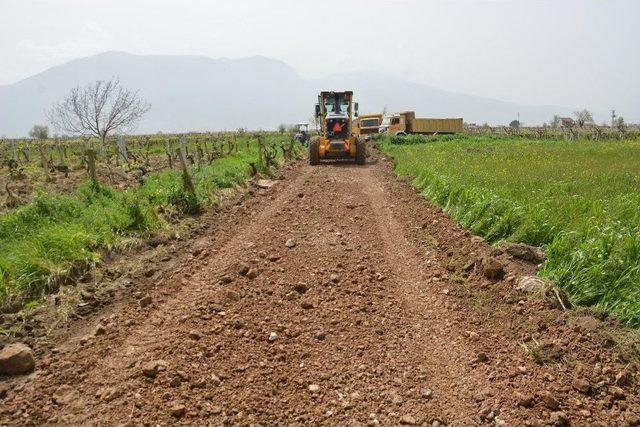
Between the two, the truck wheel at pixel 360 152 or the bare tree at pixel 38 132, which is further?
the bare tree at pixel 38 132

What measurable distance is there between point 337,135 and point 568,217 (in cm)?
1321

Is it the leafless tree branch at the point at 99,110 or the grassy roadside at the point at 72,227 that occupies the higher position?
the leafless tree branch at the point at 99,110

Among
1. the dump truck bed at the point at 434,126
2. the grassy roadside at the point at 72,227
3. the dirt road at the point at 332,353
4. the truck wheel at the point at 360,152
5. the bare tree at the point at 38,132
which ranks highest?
the bare tree at the point at 38,132

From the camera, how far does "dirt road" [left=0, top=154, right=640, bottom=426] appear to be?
314cm

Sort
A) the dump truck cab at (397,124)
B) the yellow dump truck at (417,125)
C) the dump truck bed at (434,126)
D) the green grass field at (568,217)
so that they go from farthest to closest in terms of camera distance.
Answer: the dump truck bed at (434,126) → the yellow dump truck at (417,125) → the dump truck cab at (397,124) → the green grass field at (568,217)

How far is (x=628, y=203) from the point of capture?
22.2 ft

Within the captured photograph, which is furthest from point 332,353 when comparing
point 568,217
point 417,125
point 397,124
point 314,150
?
point 417,125

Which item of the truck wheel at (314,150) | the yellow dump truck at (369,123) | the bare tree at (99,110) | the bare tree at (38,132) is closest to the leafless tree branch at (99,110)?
the bare tree at (99,110)

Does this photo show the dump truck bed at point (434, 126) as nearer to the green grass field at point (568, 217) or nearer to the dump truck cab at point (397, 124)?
the dump truck cab at point (397, 124)

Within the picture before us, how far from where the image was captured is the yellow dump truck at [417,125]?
4153cm

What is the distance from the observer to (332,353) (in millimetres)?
3887

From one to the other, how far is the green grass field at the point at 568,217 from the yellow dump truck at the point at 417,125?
1164 inches

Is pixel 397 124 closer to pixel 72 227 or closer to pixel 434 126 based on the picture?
pixel 434 126

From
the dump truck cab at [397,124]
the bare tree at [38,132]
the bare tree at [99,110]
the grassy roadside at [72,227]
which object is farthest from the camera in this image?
the bare tree at [38,132]
